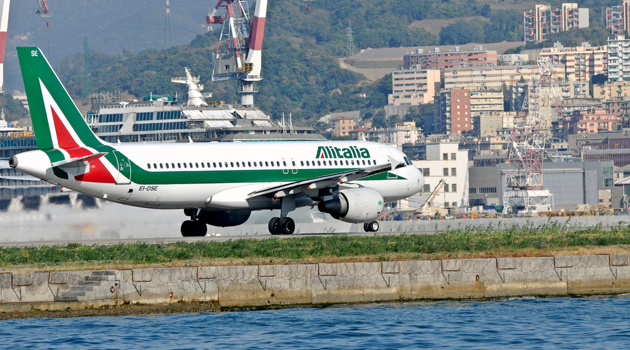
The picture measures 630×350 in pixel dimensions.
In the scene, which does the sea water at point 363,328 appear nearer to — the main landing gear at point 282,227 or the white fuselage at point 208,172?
the white fuselage at point 208,172

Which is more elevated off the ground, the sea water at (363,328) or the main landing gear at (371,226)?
the main landing gear at (371,226)

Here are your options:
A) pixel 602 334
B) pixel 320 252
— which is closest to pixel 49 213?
pixel 320 252

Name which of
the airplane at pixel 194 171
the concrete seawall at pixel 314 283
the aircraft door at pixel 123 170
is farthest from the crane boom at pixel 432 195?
the concrete seawall at pixel 314 283

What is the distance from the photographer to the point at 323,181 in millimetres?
37062

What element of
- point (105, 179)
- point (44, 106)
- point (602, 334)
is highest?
point (44, 106)

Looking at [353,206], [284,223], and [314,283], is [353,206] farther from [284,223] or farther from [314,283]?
[314,283]

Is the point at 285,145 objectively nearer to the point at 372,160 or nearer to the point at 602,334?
the point at 372,160

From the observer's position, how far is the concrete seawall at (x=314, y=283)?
26.6 meters

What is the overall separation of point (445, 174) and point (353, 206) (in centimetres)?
10996

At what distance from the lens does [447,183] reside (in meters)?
147

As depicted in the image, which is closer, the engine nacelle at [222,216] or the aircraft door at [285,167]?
the aircraft door at [285,167]

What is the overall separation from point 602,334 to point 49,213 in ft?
105

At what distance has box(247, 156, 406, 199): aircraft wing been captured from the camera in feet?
120

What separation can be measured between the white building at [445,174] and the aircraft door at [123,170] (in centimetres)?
10470
